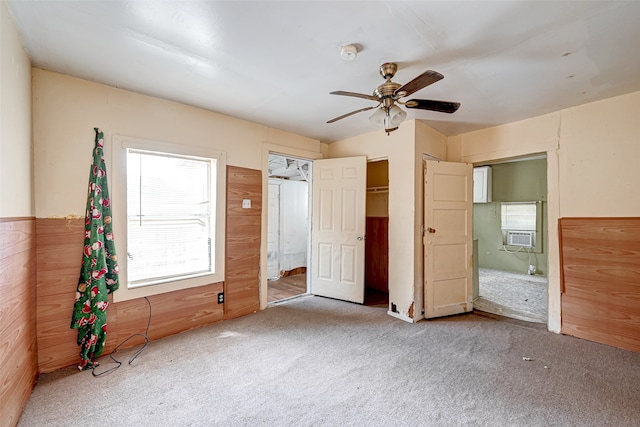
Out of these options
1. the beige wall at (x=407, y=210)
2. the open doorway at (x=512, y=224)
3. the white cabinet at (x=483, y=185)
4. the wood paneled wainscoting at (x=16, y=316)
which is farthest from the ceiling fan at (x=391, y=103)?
the white cabinet at (x=483, y=185)

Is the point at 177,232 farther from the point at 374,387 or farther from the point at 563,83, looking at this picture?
the point at 563,83

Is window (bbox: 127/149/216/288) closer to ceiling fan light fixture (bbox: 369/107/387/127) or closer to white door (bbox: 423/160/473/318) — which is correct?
ceiling fan light fixture (bbox: 369/107/387/127)

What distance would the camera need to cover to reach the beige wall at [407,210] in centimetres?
316

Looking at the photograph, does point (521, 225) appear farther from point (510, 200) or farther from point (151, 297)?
point (151, 297)

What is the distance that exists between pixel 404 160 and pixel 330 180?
1.12 metres

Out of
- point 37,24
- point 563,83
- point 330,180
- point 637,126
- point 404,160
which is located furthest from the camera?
point 330,180

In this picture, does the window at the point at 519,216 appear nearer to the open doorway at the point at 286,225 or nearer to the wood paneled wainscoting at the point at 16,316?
the open doorway at the point at 286,225

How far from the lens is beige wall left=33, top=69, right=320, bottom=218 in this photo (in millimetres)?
2082

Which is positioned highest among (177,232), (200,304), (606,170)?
(606,170)

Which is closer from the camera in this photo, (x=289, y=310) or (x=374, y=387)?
(x=374, y=387)

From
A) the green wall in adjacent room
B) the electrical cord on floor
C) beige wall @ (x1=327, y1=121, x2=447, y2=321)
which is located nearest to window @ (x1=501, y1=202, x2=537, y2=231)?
the green wall in adjacent room

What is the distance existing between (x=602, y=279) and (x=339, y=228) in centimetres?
278

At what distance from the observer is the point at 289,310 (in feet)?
11.3

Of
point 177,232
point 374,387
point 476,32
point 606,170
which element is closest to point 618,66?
point 606,170
